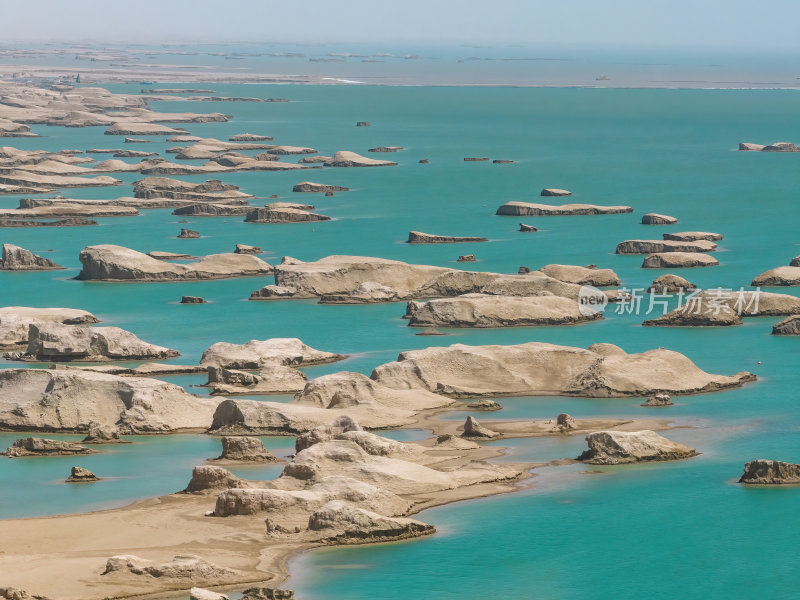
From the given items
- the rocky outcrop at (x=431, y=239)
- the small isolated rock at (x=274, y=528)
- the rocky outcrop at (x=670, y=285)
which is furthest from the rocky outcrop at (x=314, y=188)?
the small isolated rock at (x=274, y=528)

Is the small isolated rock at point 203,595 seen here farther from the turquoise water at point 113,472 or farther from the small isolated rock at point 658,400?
the small isolated rock at point 658,400

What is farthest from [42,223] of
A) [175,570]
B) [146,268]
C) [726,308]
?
[175,570]

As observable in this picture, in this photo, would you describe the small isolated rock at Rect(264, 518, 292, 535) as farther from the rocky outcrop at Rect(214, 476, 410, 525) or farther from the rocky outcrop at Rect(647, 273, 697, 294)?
the rocky outcrop at Rect(647, 273, 697, 294)

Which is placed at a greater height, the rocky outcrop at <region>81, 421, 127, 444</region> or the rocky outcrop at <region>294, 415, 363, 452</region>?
the rocky outcrop at <region>294, 415, 363, 452</region>

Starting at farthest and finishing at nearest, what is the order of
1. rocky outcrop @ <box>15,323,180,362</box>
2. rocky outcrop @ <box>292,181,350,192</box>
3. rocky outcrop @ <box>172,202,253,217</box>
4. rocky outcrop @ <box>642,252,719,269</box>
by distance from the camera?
1. rocky outcrop @ <box>292,181,350,192</box>
2. rocky outcrop @ <box>172,202,253,217</box>
3. rocky outcrop @ <box>642,252,719,269</box>
4. rocky outcrop @ <box>15,323,180,362</box>

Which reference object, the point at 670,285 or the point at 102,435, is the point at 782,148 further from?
the point at 102,435

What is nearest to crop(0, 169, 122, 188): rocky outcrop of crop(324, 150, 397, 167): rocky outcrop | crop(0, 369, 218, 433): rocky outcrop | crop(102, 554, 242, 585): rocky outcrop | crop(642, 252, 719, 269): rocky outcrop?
crop(324, 150, 397, 167): rocky outcrop

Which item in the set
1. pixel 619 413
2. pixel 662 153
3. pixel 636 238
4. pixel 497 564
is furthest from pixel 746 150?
pixel 497 564
